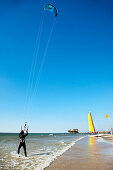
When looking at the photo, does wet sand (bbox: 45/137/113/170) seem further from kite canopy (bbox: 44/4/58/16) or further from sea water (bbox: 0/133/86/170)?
kite canopy (bbox: 44/4/58/16)

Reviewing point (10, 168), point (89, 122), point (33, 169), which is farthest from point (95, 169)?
point (89, 122)

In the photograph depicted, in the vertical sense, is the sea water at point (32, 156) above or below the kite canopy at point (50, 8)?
below

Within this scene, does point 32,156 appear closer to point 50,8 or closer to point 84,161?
point 84,161

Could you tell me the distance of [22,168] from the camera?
6.70m

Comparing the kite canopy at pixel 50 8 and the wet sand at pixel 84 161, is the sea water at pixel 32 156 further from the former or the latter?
the kite canopy at pixel 50 8

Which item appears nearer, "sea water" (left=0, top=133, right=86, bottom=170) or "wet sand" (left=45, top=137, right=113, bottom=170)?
"wet sand" (left=45, top=137, right=113, bottom=170)

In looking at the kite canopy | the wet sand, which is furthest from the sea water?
the kite canopy

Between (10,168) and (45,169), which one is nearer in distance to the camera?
(45,169)

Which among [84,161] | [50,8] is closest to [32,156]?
[84,161]

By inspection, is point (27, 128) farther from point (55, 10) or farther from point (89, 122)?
point (89, 122)

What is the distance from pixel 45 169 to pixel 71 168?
131 centimetres

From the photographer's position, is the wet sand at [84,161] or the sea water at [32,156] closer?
the wet sand at [84,161]

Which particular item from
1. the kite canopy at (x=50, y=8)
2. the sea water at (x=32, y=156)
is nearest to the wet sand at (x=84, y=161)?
the sea water at (x=32, y=156)

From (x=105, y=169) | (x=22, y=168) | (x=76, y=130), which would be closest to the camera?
(x=105, y=169)
